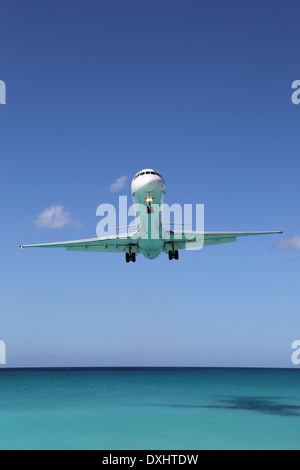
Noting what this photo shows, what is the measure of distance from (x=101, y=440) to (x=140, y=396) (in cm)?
5170

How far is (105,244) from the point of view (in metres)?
49.3

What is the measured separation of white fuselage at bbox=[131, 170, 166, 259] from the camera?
39125 millimetres

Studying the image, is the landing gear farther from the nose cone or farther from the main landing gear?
the nose cone

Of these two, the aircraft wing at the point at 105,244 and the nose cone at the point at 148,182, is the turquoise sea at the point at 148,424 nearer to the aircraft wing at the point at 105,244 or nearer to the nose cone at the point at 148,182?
the aircraft wing at the point at 105,244

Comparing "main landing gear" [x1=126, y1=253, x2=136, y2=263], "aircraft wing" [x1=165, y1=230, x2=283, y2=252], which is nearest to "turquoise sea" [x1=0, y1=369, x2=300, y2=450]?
"main landing gear" [x1=126, y1=253, x2=136, y2=263]

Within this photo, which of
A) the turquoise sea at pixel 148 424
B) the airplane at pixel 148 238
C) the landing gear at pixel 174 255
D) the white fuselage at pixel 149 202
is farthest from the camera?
the turquoise sea at pixel 148 424

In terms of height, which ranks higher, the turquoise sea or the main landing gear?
the main landing gear

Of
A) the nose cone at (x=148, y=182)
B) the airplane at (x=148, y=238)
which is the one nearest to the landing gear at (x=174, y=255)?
the airplane at (x=148, y=238)

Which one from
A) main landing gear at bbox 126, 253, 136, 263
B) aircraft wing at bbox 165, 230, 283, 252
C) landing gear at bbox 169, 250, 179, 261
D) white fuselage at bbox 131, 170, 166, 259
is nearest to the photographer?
white fuselage at bbox 131, 170, 166, 259

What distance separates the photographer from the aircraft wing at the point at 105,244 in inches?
1828

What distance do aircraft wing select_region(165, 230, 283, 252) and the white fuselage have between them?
3001 millimetres

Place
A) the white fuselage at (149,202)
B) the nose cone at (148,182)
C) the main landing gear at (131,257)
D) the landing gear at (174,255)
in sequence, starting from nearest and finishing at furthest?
the nose cone at (148,182) < the white fuselage at (149,202) < the landing gear at (174,255) < the main landing gear at (131,257)
